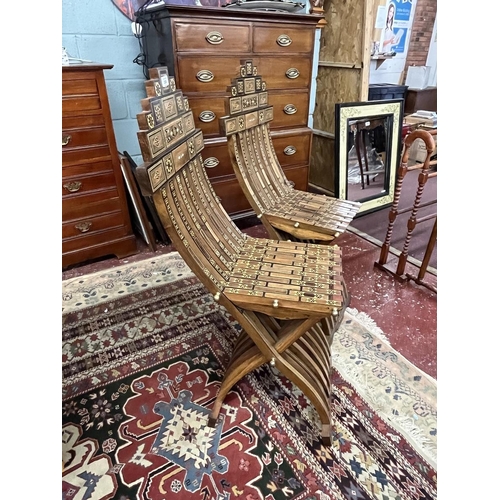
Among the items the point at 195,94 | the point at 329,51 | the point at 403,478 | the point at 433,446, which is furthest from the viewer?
the point at 329,51

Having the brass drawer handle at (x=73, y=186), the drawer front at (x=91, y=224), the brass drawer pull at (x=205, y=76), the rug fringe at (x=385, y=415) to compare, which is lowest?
the rug fringe at (x=385, y=415)

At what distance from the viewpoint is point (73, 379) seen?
1.83 meters

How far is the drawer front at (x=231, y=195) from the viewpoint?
2904 millimetres

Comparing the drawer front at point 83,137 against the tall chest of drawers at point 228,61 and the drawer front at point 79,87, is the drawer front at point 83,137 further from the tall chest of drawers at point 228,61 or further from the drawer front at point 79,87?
the tall chest of drawers at point 228,61

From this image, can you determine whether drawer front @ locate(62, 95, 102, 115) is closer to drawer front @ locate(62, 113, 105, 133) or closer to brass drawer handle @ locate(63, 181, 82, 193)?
drawer front @ locate(62, 113, 105, 133)

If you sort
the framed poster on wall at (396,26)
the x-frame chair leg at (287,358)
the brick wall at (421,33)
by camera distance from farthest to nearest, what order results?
1. the brick wall at (421,33)
2. the framed poster on wall at (396,26)
3. the x-frame chair leg at (287,358)

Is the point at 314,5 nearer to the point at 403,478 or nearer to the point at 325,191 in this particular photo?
the point at 325,191

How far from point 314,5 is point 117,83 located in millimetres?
1833

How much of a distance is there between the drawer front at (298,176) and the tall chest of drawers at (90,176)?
56.1 inches

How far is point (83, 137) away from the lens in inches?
93.1

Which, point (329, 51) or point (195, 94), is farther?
point (329, 51)

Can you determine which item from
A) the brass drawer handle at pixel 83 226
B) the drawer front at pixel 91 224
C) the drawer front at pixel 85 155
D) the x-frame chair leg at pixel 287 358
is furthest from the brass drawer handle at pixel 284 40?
the x-frame chair leg at pixel 287 358

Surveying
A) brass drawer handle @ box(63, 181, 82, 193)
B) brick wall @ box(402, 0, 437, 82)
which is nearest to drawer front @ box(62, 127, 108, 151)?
brass drawer handle @ box(63, 181, 82, 193)

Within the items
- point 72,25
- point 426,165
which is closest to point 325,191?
point 426,165
